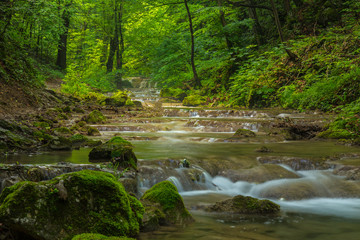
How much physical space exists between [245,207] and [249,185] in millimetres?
1577

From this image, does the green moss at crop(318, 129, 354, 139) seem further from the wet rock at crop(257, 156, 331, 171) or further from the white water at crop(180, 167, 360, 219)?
the white water at crop(180, 167, 360, 219)

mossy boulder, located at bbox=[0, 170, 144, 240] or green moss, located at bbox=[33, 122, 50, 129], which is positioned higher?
green moss, located at bbox=[33, 122, 50, 129]

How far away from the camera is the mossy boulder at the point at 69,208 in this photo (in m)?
2.64

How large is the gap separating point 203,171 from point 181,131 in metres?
6.05

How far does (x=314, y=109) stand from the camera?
44.5 feet

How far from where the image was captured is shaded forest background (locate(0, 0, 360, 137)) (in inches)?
321

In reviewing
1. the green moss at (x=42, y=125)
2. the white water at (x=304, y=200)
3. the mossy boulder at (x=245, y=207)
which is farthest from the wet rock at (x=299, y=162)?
the green moss at (x=42, y=125)

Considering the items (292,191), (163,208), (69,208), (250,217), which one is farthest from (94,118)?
(69,208)

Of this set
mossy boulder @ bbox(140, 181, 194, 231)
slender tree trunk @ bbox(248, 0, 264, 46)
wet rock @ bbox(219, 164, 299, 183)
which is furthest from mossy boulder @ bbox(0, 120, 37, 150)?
slender tree trunk @ bbox(248, 0, 264, 46)

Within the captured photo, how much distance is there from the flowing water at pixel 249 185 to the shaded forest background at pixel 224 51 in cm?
134

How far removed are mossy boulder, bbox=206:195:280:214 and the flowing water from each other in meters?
0.13

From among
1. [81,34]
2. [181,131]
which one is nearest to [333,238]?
[181,131]

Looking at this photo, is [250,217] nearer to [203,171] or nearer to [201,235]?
[201,235]

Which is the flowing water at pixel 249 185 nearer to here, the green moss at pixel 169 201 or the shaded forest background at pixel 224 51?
the green moss at pixel 169 201
